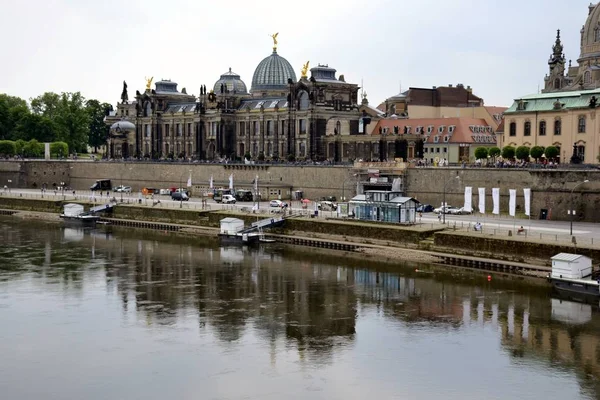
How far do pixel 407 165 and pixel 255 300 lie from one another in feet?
121

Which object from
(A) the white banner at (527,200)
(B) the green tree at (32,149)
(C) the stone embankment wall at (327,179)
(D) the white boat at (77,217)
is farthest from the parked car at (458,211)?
(B) the green tree at (32,149)

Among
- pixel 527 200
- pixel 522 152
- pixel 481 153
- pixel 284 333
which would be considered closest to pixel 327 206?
pixel 522 152

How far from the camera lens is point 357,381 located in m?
33.6

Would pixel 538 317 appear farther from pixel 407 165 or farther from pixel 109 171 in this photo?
pixel 109 171

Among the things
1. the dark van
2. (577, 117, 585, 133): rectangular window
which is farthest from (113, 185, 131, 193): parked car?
(577, 117, 585, 133): rectangular window

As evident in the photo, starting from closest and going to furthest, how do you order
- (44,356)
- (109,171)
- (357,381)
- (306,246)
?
(357,381)
(44,356)
(306,246)
(109,171)

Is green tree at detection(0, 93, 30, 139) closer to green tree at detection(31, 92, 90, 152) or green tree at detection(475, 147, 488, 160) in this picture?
green tree at detection(31, 92, 90, 152)

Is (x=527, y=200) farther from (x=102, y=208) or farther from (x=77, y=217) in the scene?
(x=77, y=217)

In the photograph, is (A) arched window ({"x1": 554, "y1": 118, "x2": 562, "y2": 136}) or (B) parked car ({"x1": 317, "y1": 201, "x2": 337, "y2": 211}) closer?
(A) arched window ({"x1": 554, "y1": 118, "x2": 562, "y2": 136})

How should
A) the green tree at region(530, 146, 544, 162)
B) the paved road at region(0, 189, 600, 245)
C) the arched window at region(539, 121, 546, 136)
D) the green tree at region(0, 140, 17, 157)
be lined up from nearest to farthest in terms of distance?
the paved road at region(0, 189, 600, 245) < the green tree at region(530, 146, 544, 162) < the arched window at region(539, 121, 546, 136) < the green tree at region(0, 140, 17, 157)

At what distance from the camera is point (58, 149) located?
5595 inches

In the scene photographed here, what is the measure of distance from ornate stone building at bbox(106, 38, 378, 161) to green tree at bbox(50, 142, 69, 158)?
882cm

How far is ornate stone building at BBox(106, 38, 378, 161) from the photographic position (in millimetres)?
104375

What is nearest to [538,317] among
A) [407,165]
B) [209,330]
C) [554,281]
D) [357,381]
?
[554,281]
